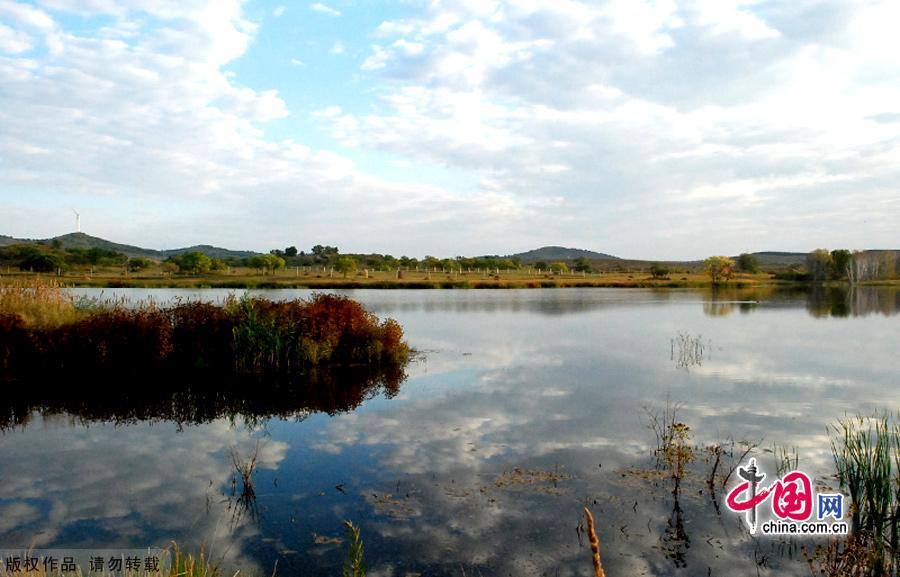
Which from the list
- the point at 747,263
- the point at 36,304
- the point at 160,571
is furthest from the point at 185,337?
the point at 747,263

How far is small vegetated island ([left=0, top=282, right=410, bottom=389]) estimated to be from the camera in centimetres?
1599

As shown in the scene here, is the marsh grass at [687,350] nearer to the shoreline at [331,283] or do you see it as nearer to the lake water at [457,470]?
the lake water at [457,470]

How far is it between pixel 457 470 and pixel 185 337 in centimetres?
1119

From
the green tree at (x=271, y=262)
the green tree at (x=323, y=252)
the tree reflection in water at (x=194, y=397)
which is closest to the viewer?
the tree reflection in water at (x=194, y=397)

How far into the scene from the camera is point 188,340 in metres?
17.2

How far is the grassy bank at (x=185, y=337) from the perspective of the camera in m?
16.0

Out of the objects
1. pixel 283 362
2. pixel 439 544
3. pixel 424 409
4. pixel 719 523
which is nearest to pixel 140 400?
pixel 283 362

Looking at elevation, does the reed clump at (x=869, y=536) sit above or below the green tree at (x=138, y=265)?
below

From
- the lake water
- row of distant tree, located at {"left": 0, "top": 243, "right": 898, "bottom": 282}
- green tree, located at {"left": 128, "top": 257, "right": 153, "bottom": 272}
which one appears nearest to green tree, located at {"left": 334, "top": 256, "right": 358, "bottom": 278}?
row of distant tree, located at {"left": 0, "top": 243, "right": 898, "bottom": 282}

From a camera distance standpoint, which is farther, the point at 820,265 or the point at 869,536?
the point at 820,265

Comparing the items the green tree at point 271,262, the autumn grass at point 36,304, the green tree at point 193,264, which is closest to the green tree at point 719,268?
the green tree at point 271,262

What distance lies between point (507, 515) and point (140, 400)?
9790mm

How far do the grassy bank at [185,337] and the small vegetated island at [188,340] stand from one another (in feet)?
0.09

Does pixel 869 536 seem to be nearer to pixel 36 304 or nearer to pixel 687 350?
pixel 687 350
